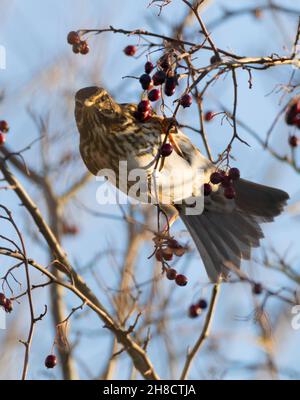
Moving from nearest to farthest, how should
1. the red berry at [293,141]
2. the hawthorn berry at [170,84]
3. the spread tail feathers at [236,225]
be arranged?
the hawthorn berry at [170,84] → the red berry at [293,141] → the spread tail feathers at [236,225]

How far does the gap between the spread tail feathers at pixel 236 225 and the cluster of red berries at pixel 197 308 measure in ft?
1.12

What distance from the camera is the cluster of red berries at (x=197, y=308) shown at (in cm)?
466

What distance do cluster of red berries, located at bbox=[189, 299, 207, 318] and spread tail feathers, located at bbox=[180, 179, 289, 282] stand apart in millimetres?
341

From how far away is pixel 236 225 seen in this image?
5.33 meters

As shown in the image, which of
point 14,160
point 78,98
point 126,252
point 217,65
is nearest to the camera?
point 217,65

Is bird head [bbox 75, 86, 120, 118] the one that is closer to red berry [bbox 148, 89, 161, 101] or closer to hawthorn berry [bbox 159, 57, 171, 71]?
red berry [bbox 148, 89, 161, 101]

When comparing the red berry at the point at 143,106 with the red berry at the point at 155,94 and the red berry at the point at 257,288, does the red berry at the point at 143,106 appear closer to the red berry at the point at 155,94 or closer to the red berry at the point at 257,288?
the red berry at the point at 155,94

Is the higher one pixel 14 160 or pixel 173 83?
pixel 14 160

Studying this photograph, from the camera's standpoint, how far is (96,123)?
4.96 m

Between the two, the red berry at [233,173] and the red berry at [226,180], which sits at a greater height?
the red berry at [233,173]

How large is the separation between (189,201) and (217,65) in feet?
8.41

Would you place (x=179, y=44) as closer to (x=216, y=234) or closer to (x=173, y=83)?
(x=173, y=83)

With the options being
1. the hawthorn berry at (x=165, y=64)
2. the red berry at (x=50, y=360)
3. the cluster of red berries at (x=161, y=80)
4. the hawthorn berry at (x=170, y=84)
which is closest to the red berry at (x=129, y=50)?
the cluster of red berries at (x=161, y=80)
